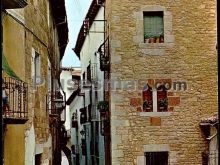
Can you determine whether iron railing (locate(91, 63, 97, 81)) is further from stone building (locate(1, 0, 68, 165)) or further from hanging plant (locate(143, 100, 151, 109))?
stone building (locate(1, 0, 68, 165))


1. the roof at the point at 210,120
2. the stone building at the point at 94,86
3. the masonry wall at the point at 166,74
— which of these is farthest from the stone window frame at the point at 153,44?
the stone building at the point at 94,86

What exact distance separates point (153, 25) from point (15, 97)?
277 inches

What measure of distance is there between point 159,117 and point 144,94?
2.48 ft

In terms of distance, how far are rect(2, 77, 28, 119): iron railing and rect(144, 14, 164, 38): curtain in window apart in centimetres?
640

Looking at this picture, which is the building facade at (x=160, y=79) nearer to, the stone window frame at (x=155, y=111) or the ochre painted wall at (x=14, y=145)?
the stone window frame at (x=155, y=111)

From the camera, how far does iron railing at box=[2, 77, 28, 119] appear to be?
7469 millimetres

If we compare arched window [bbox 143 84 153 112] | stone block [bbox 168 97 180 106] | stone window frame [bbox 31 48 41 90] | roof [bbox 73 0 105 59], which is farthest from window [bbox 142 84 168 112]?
roof [bbox 73 0 105 59]

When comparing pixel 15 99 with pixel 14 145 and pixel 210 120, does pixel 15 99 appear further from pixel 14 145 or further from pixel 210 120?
pixel 210 120

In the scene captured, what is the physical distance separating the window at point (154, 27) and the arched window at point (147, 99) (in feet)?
4.28

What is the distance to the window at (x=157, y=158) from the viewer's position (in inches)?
559

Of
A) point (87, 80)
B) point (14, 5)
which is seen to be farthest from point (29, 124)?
point (87, 80)

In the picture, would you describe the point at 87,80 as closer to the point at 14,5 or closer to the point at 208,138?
the point at 208,138

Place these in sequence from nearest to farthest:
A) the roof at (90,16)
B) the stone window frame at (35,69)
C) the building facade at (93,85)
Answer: the stone window frame at (35,69)
the building facade at (93,85)
the roof at (90,16)

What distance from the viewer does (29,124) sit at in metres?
9.34
